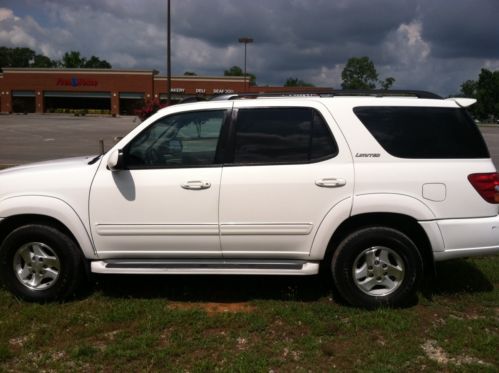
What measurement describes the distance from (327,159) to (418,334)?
5.02 feet

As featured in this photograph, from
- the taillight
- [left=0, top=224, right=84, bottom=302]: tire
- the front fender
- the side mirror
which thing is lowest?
[left=0, top=224, right=84, bottom=302]: tire

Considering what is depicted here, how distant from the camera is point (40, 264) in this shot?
4.43 m

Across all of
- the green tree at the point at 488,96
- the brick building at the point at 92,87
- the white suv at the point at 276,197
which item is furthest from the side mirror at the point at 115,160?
the green tree at the point at 488,96

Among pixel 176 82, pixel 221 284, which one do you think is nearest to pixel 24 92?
pixel 176 82

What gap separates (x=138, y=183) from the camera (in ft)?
13.9

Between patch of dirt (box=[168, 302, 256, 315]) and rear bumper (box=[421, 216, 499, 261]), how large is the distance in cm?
165

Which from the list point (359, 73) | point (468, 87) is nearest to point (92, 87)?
point (359, 73)

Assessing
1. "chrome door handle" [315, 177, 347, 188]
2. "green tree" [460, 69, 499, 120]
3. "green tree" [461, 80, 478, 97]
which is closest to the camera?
"chrome door handle" [315, 177, 347, 188]

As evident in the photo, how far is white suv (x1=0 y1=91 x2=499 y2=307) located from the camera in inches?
163

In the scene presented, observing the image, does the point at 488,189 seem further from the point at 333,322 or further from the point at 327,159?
the point at 333,322

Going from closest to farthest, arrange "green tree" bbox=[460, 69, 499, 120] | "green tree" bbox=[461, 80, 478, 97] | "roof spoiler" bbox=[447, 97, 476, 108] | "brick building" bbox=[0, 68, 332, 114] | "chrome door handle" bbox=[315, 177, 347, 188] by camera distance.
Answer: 1. "chrome door handle" bbox=[315, 177, 347, 188]
2. "roof spoiler" bbox=[447, 97, 476, 108]
3. "brick building" bbox=[0, 68, 332, 114]
4. "green tree" bbox=[460, 69, 499, 120]
5. "green tree" bbox=[461, 80, 478, 97]

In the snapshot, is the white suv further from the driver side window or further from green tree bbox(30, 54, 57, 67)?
green tree bbox(30, 54, 57, 67)

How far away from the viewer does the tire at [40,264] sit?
4.32 metres

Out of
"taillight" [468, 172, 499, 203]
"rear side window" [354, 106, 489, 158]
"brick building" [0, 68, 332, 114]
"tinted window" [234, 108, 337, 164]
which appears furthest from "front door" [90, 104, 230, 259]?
"brick building" [0, 68, 332, 114]
